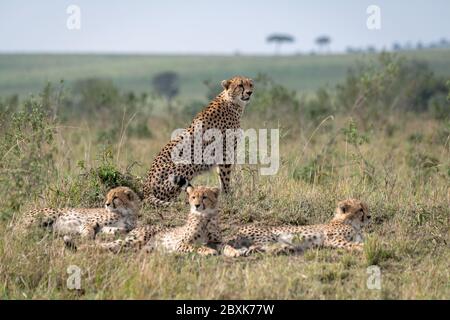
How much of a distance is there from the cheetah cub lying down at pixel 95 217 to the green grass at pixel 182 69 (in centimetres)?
3753

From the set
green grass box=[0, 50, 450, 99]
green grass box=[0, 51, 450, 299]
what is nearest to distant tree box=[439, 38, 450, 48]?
green grass box=[0, 50, 450, 99]

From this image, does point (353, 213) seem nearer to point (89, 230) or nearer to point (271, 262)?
point (271, 262)

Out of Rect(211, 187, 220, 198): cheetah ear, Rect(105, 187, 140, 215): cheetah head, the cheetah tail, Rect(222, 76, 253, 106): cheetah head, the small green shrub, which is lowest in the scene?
the cheetah tail

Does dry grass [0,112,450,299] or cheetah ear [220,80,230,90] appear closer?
dry grass [0,112,450,299]

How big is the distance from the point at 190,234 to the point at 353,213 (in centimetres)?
123

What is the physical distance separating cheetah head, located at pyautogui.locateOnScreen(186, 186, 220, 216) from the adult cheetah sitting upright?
991mm

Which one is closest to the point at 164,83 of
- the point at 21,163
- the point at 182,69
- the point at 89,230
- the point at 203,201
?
the point at 182,69

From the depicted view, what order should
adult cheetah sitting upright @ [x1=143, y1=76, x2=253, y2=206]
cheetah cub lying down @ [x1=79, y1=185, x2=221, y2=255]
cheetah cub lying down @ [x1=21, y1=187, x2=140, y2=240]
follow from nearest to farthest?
cheetah cub lying down @ [x1=79, y1=185, x2=221, y2=255], cheetah cub lying down @ [x1=21, y1=187, x2=140, y2=240], adult cheetah sitting upright @ [x1=143, y1=76, x2=253, y2=206]

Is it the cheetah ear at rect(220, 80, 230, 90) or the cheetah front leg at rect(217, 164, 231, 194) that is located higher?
the cheetah ear at rect(220, 80, 230, 90)

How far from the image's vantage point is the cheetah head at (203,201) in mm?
5754

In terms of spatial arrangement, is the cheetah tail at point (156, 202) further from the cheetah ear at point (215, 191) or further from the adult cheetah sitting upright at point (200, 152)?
the cheetah ear at point (215, 191)

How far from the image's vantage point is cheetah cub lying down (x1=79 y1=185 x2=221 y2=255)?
5531mm

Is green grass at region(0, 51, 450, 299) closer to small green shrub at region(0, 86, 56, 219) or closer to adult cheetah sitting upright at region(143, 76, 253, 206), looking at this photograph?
small green shrub at region(0, 86, 56, 219)

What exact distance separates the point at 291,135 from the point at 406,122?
12.8 feet
